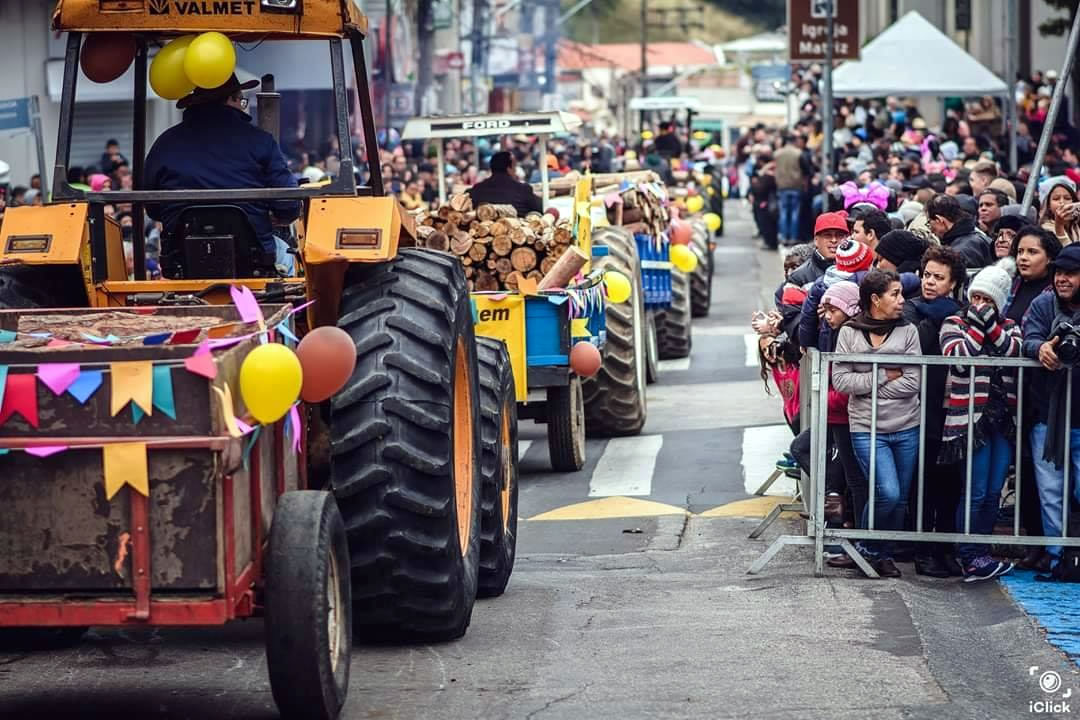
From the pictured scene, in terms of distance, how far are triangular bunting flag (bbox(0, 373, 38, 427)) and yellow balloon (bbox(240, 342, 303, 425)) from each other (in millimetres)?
614

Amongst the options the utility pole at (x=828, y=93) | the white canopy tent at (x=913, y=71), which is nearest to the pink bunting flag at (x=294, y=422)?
the utility pole at (x=828, y=93)

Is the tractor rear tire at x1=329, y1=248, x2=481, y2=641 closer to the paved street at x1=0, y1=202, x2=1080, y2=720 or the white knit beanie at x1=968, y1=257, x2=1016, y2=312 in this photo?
the paved street at x1=0, y1=202, x2=1080, y2=720

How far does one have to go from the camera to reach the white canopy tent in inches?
1033

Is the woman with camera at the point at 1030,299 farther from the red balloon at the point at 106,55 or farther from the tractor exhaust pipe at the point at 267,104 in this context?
the red balloon at the point at 106,55

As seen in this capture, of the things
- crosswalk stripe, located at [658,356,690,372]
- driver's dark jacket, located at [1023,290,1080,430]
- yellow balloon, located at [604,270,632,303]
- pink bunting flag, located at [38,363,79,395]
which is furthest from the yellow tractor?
crosswalk stripe, located at [658,356,690,372]

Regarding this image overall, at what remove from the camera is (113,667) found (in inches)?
281

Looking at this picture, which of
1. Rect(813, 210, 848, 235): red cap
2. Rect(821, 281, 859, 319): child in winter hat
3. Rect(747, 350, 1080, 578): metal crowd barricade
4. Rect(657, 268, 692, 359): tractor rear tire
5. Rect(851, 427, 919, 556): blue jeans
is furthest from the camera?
Rect(657, 268, 692, 359): tractor rear tire

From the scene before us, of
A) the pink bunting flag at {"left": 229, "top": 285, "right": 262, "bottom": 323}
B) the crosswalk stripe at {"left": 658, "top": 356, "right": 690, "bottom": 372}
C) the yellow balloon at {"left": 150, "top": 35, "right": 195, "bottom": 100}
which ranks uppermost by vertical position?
the yellow balloon at {"left": 150, "top": 35, "right": 195, "bottom": 100}

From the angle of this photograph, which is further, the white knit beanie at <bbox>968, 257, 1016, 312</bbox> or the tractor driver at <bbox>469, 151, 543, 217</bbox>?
the tractor driver at <bbox>469, 151, 543, 217</bbox>

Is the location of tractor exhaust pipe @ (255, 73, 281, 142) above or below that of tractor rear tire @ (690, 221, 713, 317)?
above

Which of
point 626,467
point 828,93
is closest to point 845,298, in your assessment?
point 626,467

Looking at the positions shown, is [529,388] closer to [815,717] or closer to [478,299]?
[478,299]

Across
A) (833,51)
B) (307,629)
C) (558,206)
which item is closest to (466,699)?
(307,629)

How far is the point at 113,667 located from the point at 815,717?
263 cm
